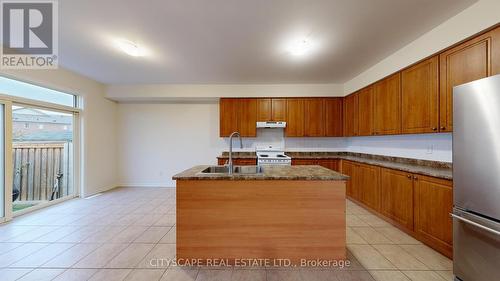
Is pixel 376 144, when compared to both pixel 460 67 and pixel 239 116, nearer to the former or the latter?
pixel 460 67

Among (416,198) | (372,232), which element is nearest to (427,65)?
(416,198)

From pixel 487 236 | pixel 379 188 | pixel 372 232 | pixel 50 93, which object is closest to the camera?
pixel 487 236

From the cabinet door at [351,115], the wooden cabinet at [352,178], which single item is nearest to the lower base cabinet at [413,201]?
the wooden cabinet at [352,178]

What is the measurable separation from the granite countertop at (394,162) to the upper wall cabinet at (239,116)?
63cm

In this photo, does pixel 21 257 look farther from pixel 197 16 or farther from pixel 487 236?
pixel 487 236

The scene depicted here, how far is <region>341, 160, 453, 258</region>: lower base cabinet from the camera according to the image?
223cm

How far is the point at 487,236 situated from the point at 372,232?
56.0 inches

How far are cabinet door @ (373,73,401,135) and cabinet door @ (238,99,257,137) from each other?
250 centimetres

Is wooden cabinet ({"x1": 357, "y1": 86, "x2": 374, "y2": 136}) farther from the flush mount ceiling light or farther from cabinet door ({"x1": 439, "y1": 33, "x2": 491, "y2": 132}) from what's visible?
the flush mount ceiling light

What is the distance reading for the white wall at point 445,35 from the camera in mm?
1991

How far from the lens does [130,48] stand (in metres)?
3.05

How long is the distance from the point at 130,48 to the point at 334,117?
434 cm

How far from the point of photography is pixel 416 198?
8.49 feet

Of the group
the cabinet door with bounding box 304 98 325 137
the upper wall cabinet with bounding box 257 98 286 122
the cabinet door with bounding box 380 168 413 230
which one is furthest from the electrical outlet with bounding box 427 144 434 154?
the upper wall cabinet with bounding box 257 98 286 122
